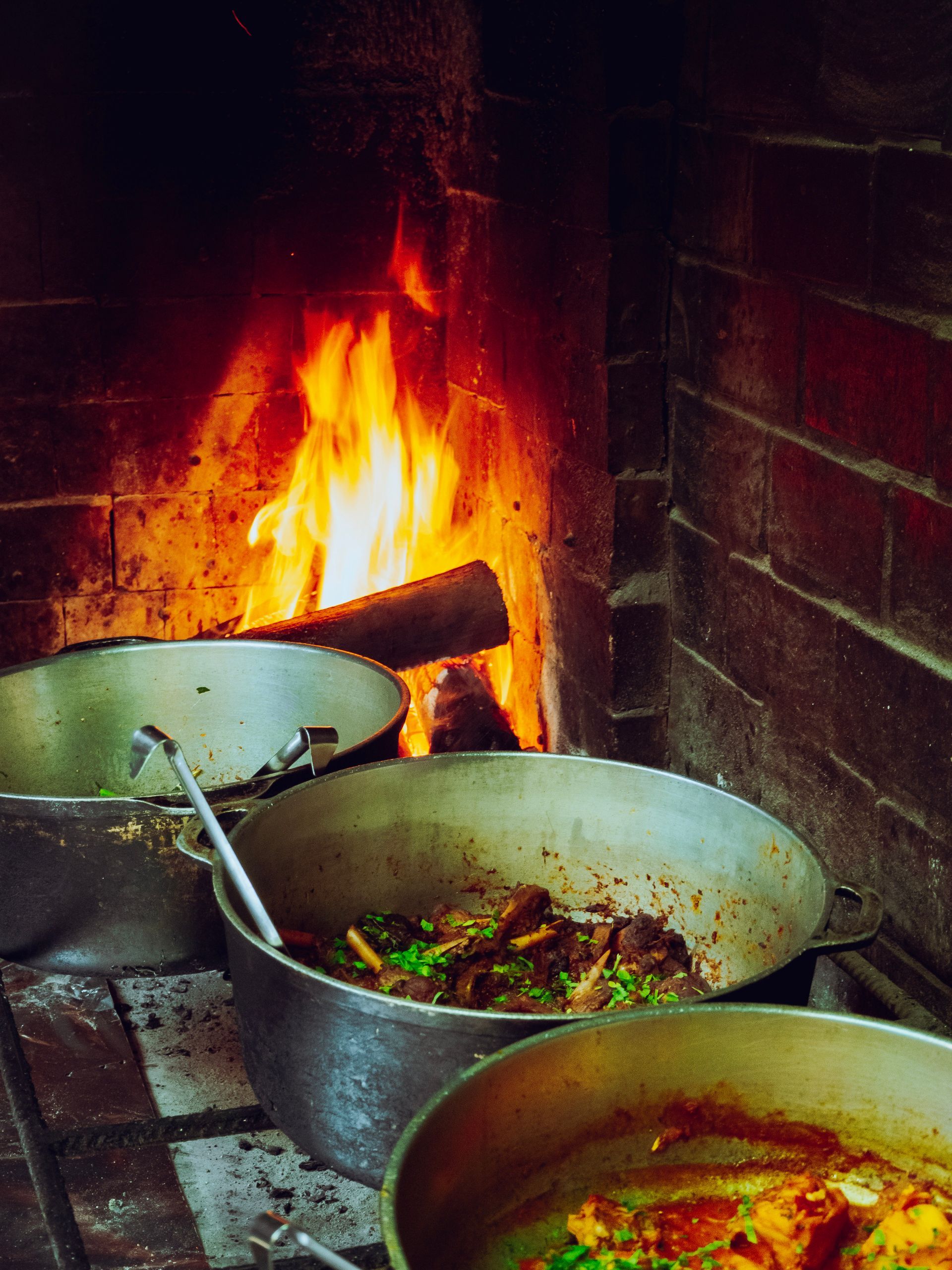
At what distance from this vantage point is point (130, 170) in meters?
3.66

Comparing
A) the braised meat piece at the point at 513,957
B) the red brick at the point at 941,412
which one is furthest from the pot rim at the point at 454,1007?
the red brick at the point at 941,412

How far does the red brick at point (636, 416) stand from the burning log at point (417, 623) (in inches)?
32.5

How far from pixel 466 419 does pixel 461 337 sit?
23cm

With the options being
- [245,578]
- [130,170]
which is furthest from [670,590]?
[130,170]

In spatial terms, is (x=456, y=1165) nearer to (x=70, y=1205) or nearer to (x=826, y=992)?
(x=70, y=1205)

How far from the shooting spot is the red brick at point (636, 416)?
2.96 m

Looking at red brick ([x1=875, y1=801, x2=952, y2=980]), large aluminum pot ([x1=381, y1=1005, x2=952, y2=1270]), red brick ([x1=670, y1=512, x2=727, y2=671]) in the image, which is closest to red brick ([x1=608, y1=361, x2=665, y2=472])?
red brick ([x1=670, y1=512, x2=727, y2=671])

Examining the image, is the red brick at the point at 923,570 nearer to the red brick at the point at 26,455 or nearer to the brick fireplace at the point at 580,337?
the brick fireplace at the point at 580,337

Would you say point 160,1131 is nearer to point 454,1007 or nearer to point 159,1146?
point 159,1146

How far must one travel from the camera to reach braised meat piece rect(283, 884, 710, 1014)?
6.81 ft

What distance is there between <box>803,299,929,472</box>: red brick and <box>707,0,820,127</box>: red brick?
357mm

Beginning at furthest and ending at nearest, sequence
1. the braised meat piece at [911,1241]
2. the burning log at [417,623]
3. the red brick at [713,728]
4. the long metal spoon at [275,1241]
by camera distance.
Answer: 1. the burning log at [417,623]
2. the red brick at [713,728]
3. the braised meat piece at [911,1241]
4. the long metal spoon at [275,1241]

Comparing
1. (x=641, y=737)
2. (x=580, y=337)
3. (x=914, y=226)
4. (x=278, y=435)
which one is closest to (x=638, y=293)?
(x=580, y=337)

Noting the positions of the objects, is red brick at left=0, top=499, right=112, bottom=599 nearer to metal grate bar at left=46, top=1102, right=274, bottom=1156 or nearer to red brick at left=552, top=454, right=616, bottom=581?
red brick at left=552, top=454, right=616, bottom=581
